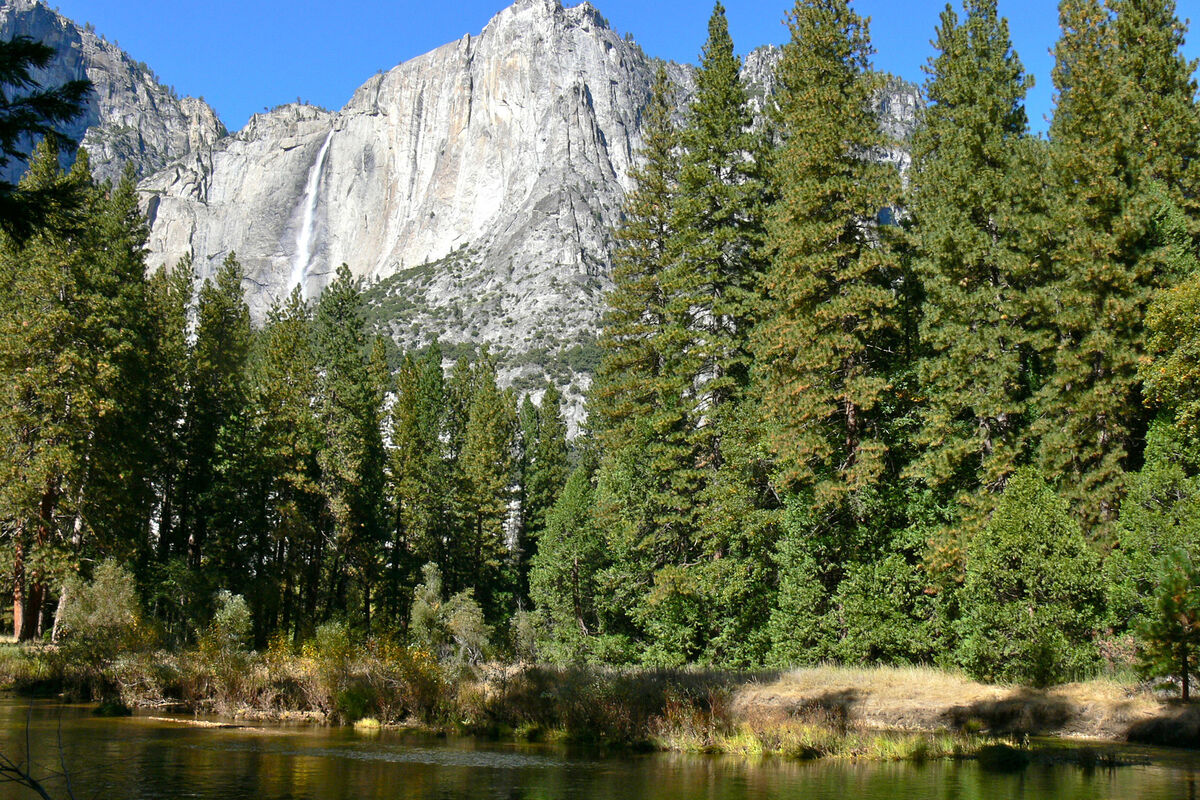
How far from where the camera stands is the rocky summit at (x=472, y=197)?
447 feet

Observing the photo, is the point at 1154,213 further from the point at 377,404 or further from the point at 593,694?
the point at 377,404

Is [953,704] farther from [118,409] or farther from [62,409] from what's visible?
[62,409]

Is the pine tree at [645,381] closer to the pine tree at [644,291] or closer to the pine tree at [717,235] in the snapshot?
the pine tree at [644,291]

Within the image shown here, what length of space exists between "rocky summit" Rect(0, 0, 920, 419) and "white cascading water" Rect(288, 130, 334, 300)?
0.39m

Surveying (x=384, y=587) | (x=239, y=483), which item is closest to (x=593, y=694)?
(x=239, y=483)

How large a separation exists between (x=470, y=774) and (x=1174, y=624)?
14047 millimetres

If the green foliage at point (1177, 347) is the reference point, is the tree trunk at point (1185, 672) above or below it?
below

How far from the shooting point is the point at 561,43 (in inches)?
A: 6949

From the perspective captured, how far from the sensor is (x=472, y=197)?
171625 mm

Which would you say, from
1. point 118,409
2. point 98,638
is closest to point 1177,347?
point 98,638

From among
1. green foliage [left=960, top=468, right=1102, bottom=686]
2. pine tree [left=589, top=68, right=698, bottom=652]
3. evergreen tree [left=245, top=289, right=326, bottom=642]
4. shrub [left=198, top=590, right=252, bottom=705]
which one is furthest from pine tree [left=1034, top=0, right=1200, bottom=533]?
evergreen tree [left=245, top=289, right=326, bottom=642]

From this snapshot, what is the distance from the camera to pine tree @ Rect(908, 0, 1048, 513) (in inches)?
934

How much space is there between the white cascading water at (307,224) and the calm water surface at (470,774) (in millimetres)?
174240

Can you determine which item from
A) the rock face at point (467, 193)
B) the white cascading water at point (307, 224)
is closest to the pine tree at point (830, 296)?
the rock face at point (467, 193)
